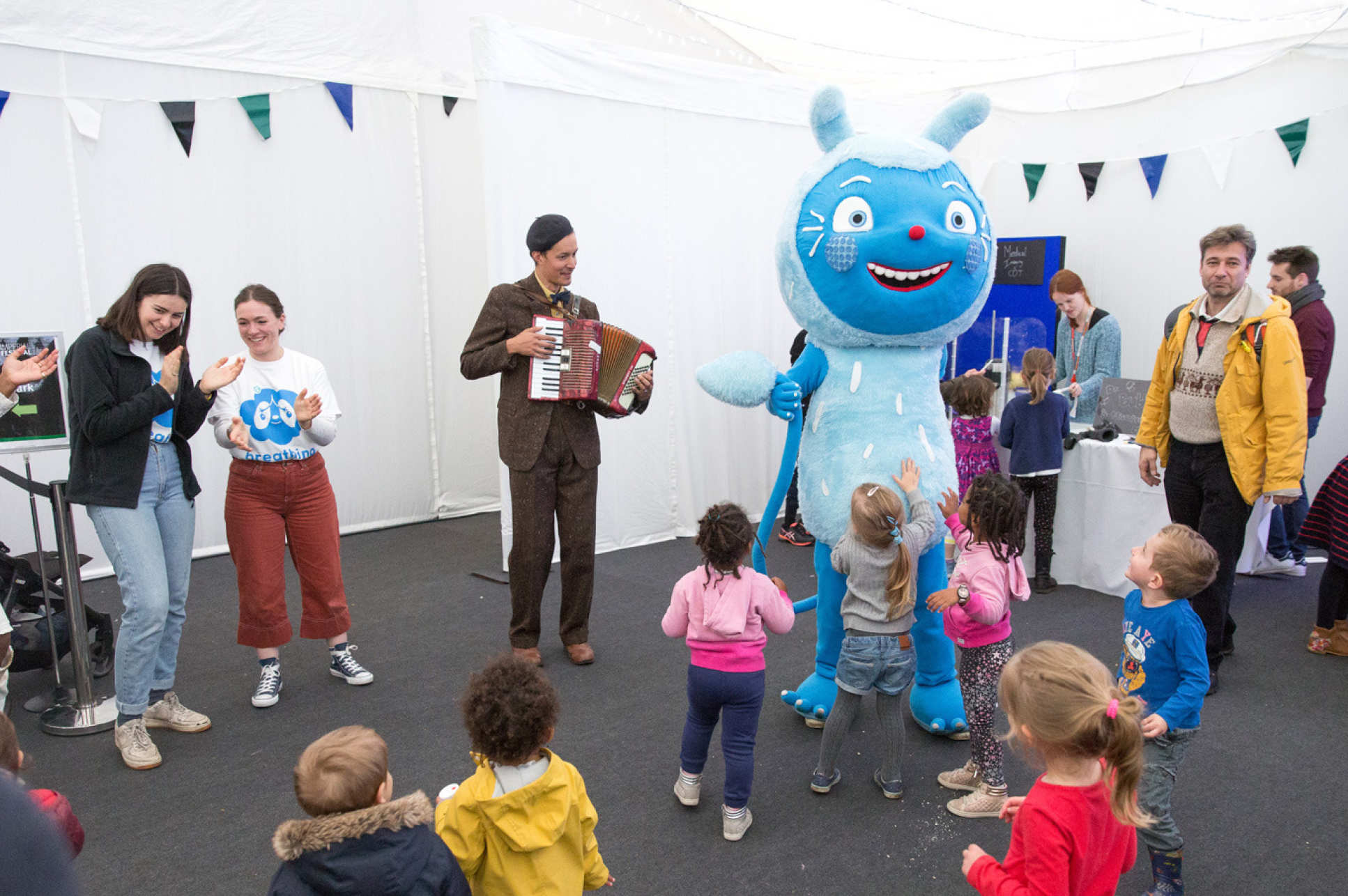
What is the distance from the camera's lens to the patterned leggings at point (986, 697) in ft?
8.77

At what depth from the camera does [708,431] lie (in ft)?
19.3

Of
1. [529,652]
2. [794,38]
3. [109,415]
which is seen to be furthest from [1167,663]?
[794,38]

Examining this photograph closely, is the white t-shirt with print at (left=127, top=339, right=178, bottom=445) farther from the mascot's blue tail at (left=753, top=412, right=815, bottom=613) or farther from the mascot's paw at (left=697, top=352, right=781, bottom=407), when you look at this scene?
the mascot's blue tail at (left=753, top=412, right=815, bottom=613)

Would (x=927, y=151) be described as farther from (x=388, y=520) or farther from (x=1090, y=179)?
(x=388, y=520)

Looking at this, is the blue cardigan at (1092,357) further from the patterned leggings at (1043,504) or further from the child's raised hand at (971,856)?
the child's raised hand at (971,856)

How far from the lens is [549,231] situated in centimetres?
352

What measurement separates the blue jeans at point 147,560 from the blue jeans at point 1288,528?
4770mm

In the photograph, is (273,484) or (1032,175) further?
(1032,175)

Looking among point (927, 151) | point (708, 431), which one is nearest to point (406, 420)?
point (708, 431)

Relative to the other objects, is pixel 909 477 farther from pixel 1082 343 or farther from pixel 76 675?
pixel 1082 343

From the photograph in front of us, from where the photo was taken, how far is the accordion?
11.7 feet

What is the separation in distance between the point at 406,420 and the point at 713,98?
2.69m

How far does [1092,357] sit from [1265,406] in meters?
2.28

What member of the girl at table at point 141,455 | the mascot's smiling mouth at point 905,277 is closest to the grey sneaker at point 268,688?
the girl at table at point 141,455
